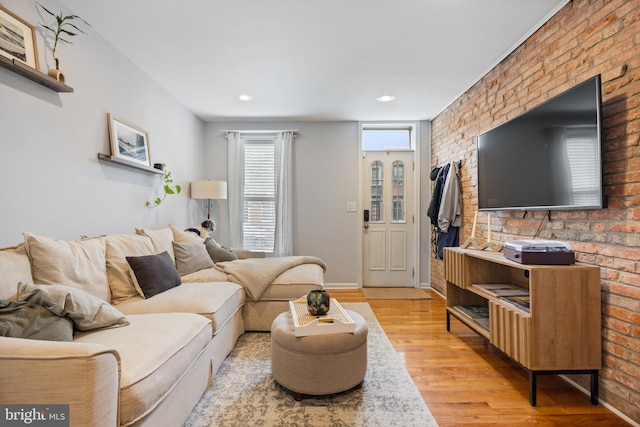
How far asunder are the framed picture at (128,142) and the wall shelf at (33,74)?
0.54m

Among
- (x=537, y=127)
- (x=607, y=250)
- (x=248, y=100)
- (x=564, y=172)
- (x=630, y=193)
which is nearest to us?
(x=630, y=193)

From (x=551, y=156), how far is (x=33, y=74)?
3.15 metres

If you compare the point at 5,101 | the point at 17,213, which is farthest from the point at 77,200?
the point at 5,101

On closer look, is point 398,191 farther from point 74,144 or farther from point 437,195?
point 74,144

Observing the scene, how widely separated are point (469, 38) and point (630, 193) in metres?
1.58

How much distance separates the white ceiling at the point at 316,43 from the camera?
202 cm

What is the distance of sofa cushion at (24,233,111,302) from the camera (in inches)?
60.7

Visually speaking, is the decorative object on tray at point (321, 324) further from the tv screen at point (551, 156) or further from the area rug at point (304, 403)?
the tv screen at point (551, 156)

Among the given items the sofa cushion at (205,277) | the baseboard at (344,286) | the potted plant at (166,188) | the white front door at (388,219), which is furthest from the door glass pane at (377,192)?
the potted plant at (166,188)

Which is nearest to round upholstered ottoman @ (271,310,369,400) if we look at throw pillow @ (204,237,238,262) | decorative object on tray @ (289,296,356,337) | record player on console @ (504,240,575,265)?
decorative object on tray @ (289,296,356,337)

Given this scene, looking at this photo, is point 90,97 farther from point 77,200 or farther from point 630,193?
point 630,193

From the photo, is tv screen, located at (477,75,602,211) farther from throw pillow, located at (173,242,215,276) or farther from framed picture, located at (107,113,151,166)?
framed picture, located at (107,113,151,166)

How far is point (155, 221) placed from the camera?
3.20 m

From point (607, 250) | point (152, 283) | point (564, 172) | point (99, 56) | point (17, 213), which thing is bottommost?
point (152, 283)
